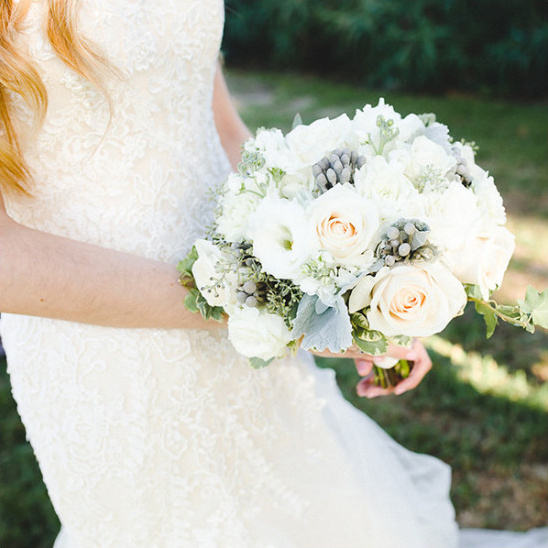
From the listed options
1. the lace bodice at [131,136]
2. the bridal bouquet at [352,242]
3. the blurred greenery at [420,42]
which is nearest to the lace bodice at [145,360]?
the lace bodice at [131,136]

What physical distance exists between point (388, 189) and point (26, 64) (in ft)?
2.77

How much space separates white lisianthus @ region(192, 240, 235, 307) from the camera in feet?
4.53

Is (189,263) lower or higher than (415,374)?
higher

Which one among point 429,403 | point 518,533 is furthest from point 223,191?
point 429,403

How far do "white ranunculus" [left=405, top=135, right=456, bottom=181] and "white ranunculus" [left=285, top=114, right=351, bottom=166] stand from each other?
155 millimetres

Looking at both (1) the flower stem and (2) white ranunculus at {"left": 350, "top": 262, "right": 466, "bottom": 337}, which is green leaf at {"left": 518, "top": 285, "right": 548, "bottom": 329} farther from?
(1) the flower stem

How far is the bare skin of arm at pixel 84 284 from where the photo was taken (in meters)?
1.37

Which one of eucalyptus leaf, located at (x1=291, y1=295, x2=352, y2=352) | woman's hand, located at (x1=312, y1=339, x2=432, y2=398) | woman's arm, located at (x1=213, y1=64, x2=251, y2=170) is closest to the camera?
eucalyptus leaf, located at (x1=291, y1=295, x2=352, y2=352)

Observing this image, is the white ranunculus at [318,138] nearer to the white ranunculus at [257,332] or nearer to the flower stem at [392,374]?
the white ranunculus at [257,332]

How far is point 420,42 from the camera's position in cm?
916

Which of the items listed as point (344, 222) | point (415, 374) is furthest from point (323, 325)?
point (415, 374)

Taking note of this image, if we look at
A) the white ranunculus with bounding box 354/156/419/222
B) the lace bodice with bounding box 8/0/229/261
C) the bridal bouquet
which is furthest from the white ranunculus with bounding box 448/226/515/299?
the lace bodice with bounding box 8/0/229/261

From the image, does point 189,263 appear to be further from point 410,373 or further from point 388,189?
point 410,373

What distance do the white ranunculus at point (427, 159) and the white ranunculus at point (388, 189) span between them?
69 mm
